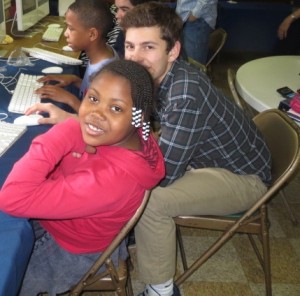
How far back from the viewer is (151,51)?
1.23m

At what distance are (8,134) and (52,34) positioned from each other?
142cm

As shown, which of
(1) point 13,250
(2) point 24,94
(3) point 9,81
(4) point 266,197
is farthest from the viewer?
(3) point 9,81

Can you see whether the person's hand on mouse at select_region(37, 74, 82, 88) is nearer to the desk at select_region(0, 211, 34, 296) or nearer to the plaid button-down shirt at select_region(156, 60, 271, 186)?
the plaid button-down shirt at select_region(156, 60, 271, 186)

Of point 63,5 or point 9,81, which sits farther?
point 63,5

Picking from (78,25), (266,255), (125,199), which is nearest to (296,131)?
(266,255)

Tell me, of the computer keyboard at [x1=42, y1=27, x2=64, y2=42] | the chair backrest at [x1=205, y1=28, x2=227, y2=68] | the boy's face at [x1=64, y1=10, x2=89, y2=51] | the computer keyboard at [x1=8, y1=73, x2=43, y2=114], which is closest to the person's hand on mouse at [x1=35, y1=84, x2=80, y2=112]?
the computer keyboard at [x1=8, y1=73, x2=43, y2=114]

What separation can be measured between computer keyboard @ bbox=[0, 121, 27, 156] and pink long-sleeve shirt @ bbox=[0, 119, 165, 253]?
0.64ft

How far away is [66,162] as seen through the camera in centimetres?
95

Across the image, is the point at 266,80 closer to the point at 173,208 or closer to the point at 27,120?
the point at 173,208

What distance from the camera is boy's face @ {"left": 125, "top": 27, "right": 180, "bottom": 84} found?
1.21 metres

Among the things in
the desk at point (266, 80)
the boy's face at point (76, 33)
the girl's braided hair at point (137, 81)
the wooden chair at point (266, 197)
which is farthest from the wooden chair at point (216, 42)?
the girl's braided hair at point (137, 81)

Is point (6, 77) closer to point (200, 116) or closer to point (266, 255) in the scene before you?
point (200, 116)

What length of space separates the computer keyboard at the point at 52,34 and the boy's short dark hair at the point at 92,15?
1.80ft

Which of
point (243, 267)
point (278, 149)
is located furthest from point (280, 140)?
point (243, 267)
